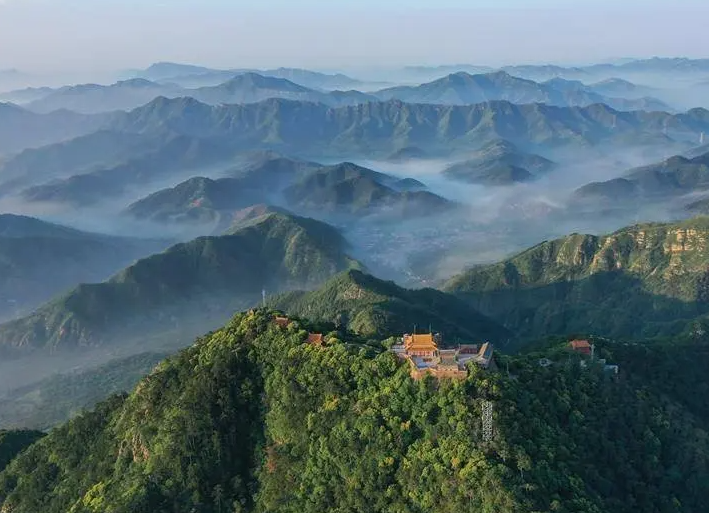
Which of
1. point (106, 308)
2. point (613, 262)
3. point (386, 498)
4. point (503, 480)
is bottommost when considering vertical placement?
point (106, 308)

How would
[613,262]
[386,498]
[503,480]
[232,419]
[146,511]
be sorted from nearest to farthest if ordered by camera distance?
[503,480] < [386,498] < [146,511] < [232,419] < [613,262]

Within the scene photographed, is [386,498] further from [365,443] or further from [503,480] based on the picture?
[503,480]

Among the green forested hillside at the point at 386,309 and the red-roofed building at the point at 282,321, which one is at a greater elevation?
the red-roofed building at the point at 282,321

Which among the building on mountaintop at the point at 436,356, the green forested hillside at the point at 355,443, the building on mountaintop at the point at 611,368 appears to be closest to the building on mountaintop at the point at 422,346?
the building on mountaintop at the point at 436,356

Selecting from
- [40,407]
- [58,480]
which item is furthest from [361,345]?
[40,407]

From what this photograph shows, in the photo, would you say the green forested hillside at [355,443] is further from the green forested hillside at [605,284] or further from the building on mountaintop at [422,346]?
the green forested hillside at [605,284]

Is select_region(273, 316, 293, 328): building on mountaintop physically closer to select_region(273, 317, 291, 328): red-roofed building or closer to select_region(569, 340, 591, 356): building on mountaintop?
select_region(273, 317, 291, 328): red-roofed building
